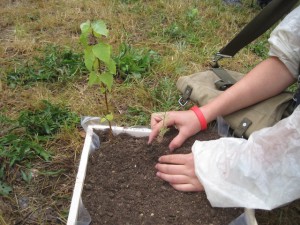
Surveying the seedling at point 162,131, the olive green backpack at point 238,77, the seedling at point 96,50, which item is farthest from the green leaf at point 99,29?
the olive green backpack at point 238,77

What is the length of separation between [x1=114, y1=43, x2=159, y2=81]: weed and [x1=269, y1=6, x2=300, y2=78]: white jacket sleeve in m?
1.04

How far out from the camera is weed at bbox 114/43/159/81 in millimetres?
2344

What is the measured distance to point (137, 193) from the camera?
4.19ft

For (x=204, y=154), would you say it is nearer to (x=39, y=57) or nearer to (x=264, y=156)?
(x=264, y=156)

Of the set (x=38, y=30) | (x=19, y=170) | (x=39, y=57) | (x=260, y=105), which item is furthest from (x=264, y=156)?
(x=38, y=30)

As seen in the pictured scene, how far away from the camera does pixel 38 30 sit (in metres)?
2.95

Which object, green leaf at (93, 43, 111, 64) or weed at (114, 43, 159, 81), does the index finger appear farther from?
weed at (114, 43, 159, 81)

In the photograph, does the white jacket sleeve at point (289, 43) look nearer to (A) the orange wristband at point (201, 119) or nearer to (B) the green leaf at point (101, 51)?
(A) the orange wristband at point (201, 119)

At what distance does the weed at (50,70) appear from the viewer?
7.57 ft

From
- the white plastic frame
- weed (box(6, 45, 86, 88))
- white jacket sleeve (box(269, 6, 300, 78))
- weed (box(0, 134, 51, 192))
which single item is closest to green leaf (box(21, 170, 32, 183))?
weed (box(0, 134, 51, 192))

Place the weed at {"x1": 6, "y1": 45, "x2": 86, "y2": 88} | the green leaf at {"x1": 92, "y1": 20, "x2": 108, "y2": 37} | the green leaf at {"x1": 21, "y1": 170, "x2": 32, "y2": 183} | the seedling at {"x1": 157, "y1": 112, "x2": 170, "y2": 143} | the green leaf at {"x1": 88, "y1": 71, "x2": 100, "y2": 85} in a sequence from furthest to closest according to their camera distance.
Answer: the weed at {"x1": 6, "y1": 45, "x2": 86, "y2": 88}, the green leaf at {"x1": 21, "y1": 170, "x2": 32, "y2": 183}, the seedling at {"x1": 157, "y1": 112, "x2": 170, "y2": 143}, the green leaf at {"x1": 88, "y1": 71, "x2": 100, "y2": 85}, the green leaf at {"x1": 92, "y1": 20, "x2": 108, "y2": 37}

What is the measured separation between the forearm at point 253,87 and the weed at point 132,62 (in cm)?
90

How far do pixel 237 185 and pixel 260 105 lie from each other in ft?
1.75

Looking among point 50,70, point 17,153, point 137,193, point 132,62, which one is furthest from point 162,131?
point 50,70
